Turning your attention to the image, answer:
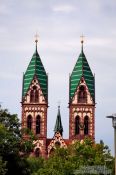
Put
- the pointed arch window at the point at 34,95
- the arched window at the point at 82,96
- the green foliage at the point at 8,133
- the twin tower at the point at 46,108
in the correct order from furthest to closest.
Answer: the pointed arch window at the point at 34,95, the arched window at the point at 82,96, the twin tower at the point at 46,108, the green foliage at the point at 8,133

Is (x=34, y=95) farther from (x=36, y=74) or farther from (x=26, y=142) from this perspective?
(x=26, y=142)

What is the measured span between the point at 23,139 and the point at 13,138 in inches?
64.7

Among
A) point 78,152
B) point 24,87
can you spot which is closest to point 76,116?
point 24,87

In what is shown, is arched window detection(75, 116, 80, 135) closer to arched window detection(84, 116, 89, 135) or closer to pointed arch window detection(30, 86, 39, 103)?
arched window detection(84, 116, 89, 135)

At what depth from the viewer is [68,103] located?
279 feet

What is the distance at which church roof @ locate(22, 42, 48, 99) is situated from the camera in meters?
86.2

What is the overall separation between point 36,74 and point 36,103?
440 centimetres

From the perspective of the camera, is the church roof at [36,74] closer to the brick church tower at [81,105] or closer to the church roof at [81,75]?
the brick church tower at [81,105]

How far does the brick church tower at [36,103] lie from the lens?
273 ft

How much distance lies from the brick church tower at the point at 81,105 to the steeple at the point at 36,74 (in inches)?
138

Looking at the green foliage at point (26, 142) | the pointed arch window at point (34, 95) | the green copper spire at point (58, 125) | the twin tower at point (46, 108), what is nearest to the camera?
the green foliage at point (26, 142)

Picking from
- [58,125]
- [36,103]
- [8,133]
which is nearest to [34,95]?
[36,103]

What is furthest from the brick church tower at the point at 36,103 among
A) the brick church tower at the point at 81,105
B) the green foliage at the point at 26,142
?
the green foliage at the point at 26,142

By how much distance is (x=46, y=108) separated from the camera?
84500 millimetres
